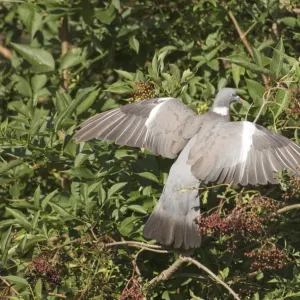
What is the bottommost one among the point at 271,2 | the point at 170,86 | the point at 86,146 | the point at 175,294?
the point at 175,294

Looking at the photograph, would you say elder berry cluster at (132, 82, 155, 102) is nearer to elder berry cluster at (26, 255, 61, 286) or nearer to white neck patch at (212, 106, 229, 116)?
white neck patch at (212, 106, 229, 116)

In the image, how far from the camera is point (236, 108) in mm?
4676

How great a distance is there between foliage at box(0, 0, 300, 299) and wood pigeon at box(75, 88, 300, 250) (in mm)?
73

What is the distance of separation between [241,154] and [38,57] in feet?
4.92

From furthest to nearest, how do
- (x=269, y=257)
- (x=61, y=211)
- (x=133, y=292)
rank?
1. (x=61, y=211)
2. (x=133, y=292)
3. (x=269, y=257)

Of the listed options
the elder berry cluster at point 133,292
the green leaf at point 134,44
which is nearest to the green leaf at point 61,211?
the elder berry cluster at point 133,292

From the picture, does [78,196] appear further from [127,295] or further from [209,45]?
[209,45]

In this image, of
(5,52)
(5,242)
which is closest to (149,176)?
(5,242)

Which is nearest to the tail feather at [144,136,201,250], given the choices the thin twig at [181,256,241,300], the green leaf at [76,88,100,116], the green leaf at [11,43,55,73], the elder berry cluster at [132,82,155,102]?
the thin twig at [181,256,241,300]

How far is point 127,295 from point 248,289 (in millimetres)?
790

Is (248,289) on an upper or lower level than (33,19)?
lower

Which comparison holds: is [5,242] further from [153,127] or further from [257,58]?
[257,58]

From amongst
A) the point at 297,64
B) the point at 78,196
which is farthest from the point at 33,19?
the point at 297,64

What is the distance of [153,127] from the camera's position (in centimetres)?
474
